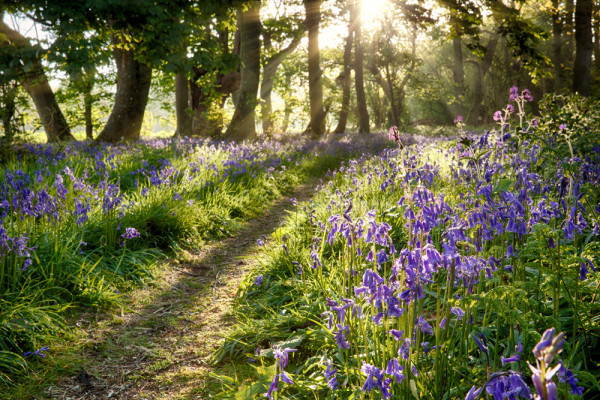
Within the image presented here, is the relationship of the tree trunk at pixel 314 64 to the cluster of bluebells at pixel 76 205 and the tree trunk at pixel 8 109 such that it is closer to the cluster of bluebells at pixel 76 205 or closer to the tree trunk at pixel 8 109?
the cluster of bluebells at pixel 76 205

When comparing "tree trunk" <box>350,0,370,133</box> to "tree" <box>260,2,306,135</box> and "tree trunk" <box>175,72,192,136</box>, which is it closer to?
"tree" <box>260,2,306,135</box>

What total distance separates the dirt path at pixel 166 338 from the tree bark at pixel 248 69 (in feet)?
30.4

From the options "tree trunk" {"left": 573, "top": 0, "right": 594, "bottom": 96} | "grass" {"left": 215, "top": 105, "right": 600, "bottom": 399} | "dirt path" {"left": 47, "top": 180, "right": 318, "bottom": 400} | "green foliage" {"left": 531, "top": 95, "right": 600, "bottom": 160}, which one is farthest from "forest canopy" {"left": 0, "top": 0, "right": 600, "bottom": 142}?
"grass" {"left": 215, "top": 105, "right": 600, "bottom": 399}

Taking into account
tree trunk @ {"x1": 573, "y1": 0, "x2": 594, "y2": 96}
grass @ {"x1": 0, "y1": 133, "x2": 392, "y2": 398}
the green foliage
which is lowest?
grass @ {"x1": 0, "y1": 133, "x2": 392, "y2": 398}

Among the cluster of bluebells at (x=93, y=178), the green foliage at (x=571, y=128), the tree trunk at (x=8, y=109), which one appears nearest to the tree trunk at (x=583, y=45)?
the green foliage at (x=571, y=128)

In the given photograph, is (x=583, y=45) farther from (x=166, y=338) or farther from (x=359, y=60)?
(x=166, y=338)

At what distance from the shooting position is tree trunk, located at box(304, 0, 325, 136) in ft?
54.7

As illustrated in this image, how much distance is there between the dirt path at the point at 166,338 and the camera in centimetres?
273

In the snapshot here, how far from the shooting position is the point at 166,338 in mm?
3393

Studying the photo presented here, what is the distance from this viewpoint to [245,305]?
389cm

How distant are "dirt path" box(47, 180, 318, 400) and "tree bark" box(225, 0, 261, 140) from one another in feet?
30.4

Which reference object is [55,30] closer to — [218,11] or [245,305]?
[218,11]

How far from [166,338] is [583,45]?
45.3ft

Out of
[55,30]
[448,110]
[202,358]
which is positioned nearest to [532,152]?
[202,358]
